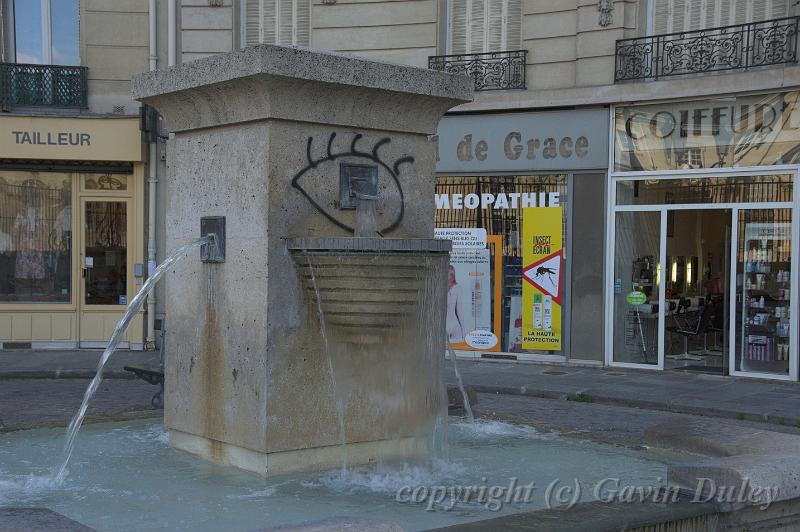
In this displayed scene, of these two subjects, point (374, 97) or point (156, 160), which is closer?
point (374, 97)

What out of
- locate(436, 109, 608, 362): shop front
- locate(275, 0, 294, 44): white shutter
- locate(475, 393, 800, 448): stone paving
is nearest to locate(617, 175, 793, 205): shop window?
locate(436, 109, 608, 362): shop front

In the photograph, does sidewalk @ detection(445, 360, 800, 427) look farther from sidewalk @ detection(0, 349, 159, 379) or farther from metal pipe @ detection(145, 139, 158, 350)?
metal pipe @ detection(145, 139, 158, 350)

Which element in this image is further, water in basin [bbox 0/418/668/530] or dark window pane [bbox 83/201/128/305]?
dark window pane [bbox 83/201/128/305]

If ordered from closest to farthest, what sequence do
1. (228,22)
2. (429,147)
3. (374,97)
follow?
(374,97) < (429,147) < (228,22)

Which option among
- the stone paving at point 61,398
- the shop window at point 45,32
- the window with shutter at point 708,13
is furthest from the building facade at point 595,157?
the stone paving at point 61,398

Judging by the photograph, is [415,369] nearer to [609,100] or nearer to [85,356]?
[609,100]

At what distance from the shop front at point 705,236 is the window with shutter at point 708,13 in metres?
1.14

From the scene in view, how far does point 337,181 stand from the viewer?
18.7 ft

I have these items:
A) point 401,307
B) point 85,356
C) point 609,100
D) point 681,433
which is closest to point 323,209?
point 401,307

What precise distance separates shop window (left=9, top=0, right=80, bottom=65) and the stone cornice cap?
11.6 m

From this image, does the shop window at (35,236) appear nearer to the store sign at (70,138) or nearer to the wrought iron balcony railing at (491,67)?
the store sign at (70,138)

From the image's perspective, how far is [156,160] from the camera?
1664 centimetres

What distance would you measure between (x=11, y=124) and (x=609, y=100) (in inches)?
380

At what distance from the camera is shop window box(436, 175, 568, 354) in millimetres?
15492
